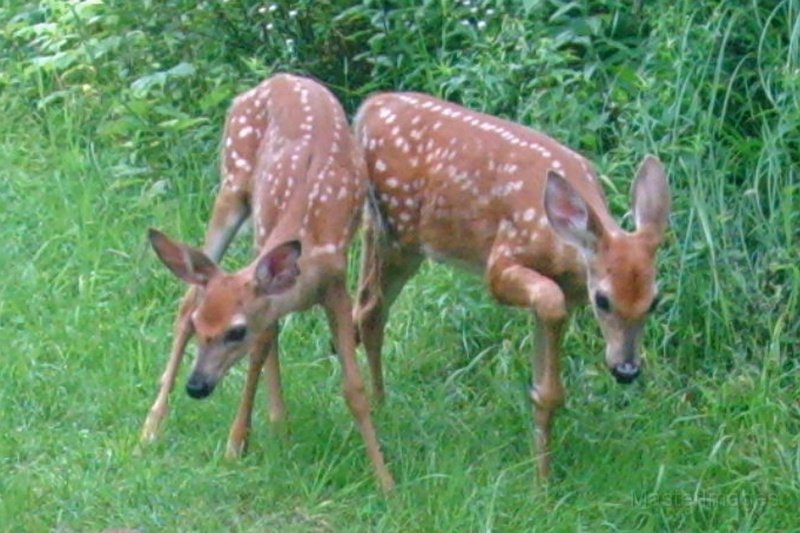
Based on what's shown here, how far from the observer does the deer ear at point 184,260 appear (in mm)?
7051

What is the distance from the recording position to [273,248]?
7000 mm

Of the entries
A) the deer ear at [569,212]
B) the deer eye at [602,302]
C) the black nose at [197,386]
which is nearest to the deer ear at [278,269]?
the black nose at [197,386]

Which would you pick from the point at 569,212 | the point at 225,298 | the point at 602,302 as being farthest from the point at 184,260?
Answer: the point at 602,302

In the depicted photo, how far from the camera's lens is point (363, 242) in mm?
8414

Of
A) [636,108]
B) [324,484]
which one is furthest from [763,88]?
[324,484]

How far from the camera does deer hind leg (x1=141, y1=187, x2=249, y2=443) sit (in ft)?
25.2

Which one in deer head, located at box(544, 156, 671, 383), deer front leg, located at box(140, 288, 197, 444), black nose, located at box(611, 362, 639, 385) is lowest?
deer front leg, located at box(140, 288, 197, 444)

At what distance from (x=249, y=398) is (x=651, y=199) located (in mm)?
1583

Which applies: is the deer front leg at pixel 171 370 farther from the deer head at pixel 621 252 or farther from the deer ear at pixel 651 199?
the deer ear at pixel 651 199

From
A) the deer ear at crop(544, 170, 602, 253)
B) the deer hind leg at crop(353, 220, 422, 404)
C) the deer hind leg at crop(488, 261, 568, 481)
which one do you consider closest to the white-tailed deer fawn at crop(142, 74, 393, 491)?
the deer hind leg at crop(353, 220, 422, 404)

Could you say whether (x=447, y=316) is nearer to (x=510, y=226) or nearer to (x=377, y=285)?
(x=377, y=285)

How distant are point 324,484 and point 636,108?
2248 millimetres

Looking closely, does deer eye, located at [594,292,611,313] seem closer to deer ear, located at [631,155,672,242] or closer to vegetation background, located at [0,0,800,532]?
deer ear, located at [631,155,672,242]

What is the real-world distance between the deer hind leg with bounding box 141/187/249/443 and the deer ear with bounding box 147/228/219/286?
0.50 meters
